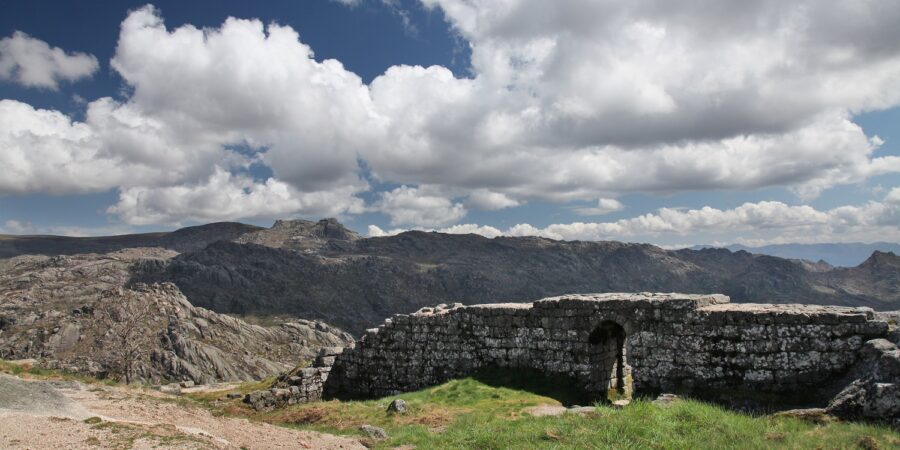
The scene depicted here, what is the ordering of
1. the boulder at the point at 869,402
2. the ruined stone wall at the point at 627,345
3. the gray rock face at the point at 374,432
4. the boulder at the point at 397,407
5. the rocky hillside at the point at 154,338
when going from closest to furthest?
1. the boulder at the point at 869,402
2. the gray rock face at the point at 374,432
3. the ruined stone wall at the point at 627,345
4. the boulder at the point at 397,407
5. the rocky hillside at the point at 154,338

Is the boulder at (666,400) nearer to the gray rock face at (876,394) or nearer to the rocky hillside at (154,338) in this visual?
the gray rock face at (876,394)

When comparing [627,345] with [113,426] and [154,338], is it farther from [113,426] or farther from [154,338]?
[154,338]

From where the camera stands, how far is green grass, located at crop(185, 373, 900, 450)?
1116 centimetres

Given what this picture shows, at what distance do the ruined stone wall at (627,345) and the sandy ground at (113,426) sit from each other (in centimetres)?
1012

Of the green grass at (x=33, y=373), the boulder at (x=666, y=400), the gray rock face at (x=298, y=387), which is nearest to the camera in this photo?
the boulder at (x=666, y=400)

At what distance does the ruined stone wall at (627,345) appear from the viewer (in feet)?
55.2

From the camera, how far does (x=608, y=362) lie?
2261cm

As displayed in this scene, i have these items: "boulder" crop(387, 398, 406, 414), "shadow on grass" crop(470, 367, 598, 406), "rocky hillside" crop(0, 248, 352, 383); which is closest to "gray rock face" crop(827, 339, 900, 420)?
"shadow on grass" crop(470, 367, 598, 406)

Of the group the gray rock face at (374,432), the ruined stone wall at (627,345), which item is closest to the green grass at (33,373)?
the ruined stone wall at (627,345)

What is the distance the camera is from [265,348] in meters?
145

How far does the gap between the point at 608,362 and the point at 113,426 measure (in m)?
17.8

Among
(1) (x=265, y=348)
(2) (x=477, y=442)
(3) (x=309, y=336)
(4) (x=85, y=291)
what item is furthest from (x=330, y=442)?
(4) (x=85, y=291)

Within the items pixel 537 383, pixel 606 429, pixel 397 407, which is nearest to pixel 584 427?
pixel 606 429

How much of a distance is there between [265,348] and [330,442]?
140723 mm
